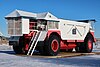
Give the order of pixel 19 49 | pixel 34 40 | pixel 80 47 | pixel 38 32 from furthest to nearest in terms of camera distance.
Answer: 1. pixel 80 47
2. pixel 19 49
3. pixel 38 32
4. pixel 34 40

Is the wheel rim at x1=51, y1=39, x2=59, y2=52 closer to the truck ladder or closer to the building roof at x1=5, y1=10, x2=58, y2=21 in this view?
the truck ladder

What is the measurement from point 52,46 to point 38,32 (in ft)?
3.55

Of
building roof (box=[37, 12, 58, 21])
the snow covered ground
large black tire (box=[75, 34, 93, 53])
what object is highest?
building roof (box=[37, 12, 58, 21])

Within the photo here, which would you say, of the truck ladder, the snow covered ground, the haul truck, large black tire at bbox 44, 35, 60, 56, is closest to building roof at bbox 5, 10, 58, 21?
the haul truck

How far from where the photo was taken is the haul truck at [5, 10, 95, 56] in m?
15.1

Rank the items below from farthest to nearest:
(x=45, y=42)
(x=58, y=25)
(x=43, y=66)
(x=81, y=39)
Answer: (x=81, y=39) → (x=58, y=25) → (x=45, y=42) → (x=43, y=66)

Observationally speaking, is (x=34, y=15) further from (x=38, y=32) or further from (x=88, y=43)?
(x=88, y=43)

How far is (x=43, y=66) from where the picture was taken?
10.4m

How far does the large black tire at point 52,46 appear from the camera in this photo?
15.0 m

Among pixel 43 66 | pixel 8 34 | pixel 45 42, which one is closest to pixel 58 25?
pixel 45 42

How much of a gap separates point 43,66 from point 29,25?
5476 mm

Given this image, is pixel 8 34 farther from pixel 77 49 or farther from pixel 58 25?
pixel 77 49

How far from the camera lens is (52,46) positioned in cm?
1537

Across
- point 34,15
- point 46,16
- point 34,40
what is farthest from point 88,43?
point 34,40
